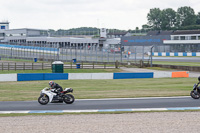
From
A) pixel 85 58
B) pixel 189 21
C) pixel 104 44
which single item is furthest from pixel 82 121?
pixel 189 21

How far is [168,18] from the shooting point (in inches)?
5256

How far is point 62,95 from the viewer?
14656mm

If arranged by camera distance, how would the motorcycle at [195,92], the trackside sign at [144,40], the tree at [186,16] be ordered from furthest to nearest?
the tree at [186,16] → the trackside sign at [144,40] → the motorcycle at [195,92]

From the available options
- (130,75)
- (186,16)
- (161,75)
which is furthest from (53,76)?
(186,16)

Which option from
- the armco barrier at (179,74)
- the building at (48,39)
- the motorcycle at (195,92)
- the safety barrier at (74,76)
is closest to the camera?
the motorcycle at (195,92)

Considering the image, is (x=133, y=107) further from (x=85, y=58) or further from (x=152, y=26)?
(x=152, y=26)

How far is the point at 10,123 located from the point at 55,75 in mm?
16336

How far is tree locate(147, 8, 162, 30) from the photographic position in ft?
441

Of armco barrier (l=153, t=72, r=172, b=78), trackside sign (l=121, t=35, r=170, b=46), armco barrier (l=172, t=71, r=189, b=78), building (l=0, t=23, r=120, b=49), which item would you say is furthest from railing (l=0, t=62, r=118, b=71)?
trackside sign (l=121, t=35, r=170, b=46)

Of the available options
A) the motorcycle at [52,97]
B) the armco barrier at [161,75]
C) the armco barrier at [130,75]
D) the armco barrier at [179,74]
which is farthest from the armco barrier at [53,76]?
the motorcycle at [52,97]

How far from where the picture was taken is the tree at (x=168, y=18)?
131750 mm

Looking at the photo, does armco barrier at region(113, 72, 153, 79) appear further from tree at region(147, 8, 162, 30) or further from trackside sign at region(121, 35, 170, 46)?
tree at region(147, 8, 162, 30)

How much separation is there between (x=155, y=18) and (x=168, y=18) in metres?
5.88

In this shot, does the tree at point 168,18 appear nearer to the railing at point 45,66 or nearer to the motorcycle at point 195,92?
the railing at point 45,66
